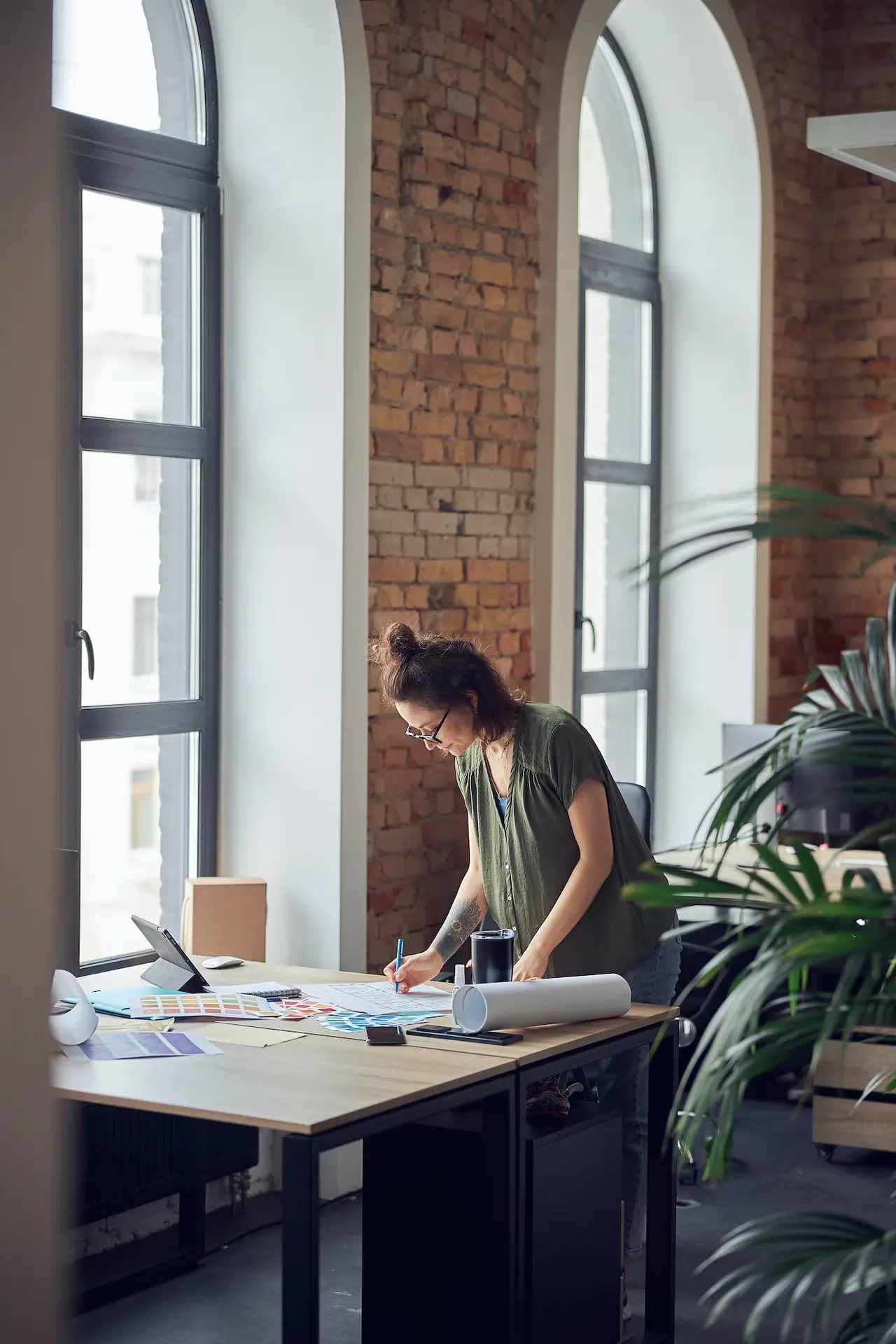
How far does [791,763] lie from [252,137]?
3196mm

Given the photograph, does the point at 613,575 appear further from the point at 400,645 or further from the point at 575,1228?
the point at 575,1228

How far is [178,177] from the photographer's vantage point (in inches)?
183

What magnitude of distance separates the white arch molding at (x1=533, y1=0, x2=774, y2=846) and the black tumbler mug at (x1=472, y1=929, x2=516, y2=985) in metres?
3.25

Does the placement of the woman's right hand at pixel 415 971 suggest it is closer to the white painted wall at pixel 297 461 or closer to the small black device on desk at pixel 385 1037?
the small black device on desk at pixel 385 1037

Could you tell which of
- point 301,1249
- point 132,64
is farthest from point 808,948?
point 132,64

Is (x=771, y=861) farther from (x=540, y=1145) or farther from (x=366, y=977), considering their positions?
(x=366, y=977)

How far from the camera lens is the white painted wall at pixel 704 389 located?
6.69 metres

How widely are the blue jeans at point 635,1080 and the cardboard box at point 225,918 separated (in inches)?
41.0

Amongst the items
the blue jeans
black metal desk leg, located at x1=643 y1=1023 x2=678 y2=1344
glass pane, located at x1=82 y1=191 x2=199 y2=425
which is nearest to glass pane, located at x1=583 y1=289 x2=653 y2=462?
glass pane, located at x1=82 y1=191 x2=199 y2=425

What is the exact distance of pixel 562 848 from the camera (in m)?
3.74

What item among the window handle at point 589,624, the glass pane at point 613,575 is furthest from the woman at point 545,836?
the glass pane at point 613,575

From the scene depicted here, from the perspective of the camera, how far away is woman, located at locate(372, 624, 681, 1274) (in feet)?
12.0

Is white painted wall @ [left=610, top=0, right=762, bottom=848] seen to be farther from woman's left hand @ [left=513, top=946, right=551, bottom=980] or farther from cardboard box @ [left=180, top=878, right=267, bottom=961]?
woman's left hand @ [left=513, top=946, right=551, bottom=980]

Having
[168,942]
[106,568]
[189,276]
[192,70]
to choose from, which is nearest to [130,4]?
[192,70]
